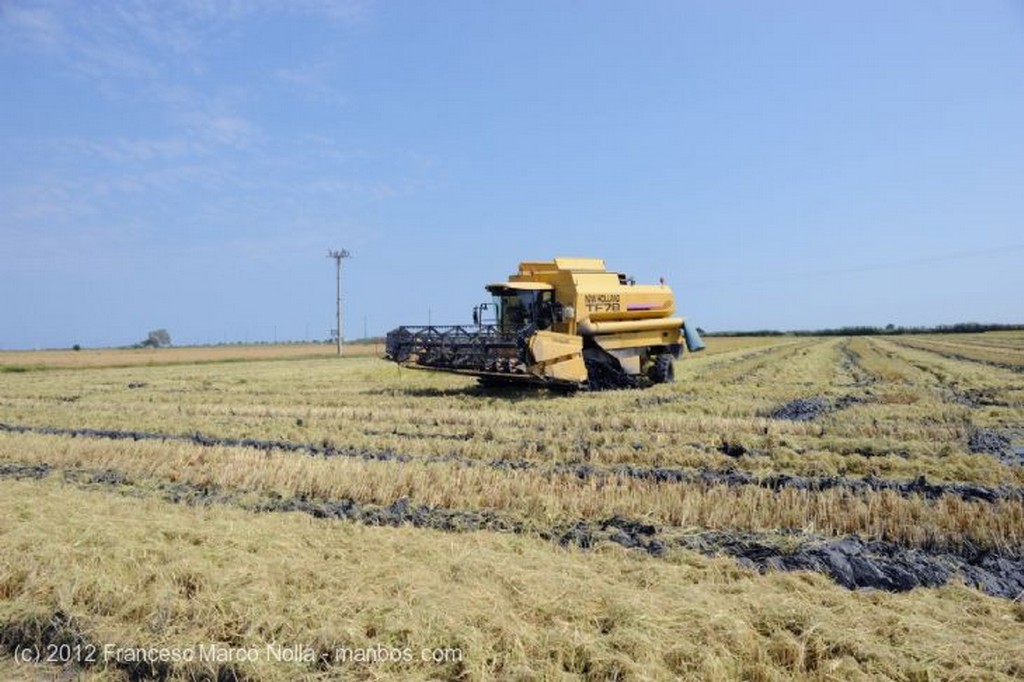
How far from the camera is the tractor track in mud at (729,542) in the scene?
5.02 meters

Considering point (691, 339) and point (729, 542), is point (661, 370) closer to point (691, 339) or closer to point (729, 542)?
point (691, 339)

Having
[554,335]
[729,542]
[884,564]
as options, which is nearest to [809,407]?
[554,335]

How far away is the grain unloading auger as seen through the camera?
16.5m

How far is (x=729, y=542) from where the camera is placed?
581cm

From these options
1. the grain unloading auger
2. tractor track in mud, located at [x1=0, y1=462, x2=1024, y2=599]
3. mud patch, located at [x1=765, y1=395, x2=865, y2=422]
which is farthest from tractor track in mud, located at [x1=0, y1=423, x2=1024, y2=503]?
the grain unloading auger

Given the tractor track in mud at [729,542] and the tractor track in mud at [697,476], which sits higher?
the tractor track in mud at [697,476]

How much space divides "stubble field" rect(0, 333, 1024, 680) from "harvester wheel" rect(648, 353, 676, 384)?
828cm

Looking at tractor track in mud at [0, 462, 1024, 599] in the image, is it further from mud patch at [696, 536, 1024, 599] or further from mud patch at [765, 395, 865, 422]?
mud patch at [765, 395, 865, 422]

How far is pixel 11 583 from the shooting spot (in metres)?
4.88

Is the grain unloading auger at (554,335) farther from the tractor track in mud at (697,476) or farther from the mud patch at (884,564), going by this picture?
the mud patch at (884,564)

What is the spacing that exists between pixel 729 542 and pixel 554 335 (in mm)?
10953

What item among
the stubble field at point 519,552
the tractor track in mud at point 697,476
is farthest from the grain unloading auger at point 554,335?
the tractor track in mud at point 697,476

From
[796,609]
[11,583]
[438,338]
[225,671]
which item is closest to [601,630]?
[796,609]

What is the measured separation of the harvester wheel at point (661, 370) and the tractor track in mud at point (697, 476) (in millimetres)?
11555
